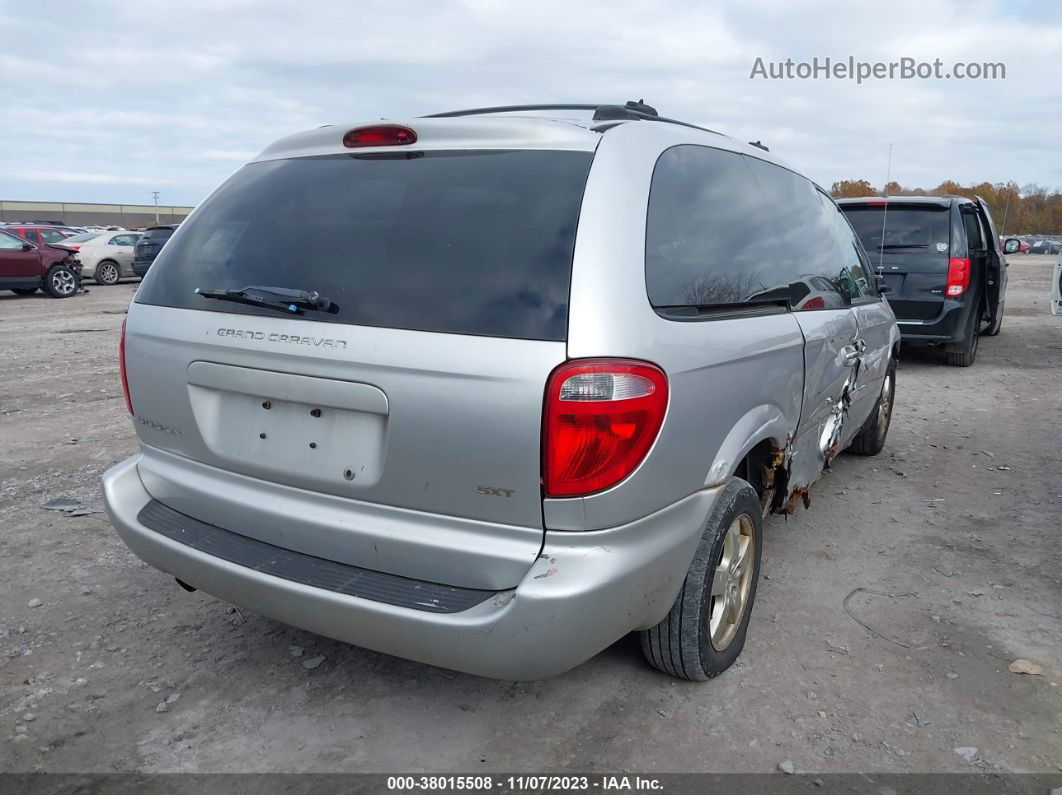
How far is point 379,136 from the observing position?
2.64 meters

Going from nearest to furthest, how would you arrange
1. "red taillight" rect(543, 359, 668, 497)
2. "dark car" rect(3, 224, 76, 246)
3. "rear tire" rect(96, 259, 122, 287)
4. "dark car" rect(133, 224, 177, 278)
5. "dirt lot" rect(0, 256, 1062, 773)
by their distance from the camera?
"red taillight" rect(543, 359, 668, 497), "dirt lot" rect(0, 256, 1062, 773), "dark car" rect(133, 224, 177, 278), "dark car" rect(3, 224, 76, 246), "rear tire" rect(96, 259, 122, 287)

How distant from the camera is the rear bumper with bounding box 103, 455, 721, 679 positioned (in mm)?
2119

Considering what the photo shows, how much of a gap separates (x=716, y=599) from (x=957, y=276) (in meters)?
7.03

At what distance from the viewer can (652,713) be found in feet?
8.91

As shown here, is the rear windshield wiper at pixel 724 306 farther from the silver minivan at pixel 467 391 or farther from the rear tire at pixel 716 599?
the rear tire at pixel 716 599

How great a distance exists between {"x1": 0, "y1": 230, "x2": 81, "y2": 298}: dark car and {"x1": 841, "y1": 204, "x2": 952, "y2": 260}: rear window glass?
16.2 metres

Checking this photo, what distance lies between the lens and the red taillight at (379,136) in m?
2.59

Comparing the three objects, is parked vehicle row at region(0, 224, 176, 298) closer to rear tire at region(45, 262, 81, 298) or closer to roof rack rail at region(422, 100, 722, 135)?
rear tire at region(45, 262, 81, 298)

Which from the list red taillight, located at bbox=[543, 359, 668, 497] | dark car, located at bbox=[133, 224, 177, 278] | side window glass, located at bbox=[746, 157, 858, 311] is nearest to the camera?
red taillight, located at bbox=[543, 359, 668, 497]

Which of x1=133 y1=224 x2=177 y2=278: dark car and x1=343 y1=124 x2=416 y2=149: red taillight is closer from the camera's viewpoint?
x1=343 y1=124 x2=416 y2=149: red taillight

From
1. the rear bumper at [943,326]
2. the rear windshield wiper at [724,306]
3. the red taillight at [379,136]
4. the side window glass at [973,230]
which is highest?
the side window glass at [973,230]

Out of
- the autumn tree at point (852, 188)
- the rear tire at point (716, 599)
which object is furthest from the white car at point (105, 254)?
the rear tire at point (716, 599)

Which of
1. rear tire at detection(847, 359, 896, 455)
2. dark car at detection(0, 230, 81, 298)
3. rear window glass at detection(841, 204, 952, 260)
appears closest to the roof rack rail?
rear tire at detection(847, 359, 896, 455)

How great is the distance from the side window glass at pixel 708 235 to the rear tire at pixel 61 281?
18324 mm
